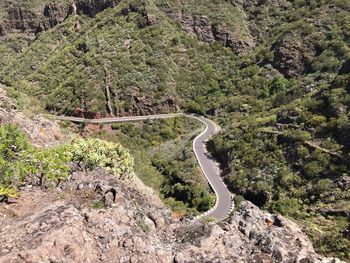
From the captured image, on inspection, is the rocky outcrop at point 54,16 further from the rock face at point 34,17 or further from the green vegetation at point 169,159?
the green vegetation at point 169,159

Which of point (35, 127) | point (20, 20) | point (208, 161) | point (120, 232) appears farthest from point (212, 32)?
point (120, 232)

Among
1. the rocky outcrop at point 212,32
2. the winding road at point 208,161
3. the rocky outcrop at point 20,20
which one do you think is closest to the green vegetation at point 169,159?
the winding road at point 208,161

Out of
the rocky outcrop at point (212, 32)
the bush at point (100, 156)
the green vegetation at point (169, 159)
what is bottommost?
the green vegetation at point (169, 159)

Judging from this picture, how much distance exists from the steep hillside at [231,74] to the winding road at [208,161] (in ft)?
5.42

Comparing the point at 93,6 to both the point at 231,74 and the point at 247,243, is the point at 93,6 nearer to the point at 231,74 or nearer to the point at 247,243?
the point at 231,74

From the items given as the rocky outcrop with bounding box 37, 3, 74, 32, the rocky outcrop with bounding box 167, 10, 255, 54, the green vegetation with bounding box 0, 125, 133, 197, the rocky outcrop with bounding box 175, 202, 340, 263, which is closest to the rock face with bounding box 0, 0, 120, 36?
the rocky outcrop with bounding box 37, 3, 74, 32

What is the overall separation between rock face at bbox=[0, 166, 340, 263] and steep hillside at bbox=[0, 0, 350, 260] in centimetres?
1822

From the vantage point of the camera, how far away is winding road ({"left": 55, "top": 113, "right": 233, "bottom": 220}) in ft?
137

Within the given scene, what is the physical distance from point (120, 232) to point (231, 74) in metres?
69.2

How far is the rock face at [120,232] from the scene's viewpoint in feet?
42.0

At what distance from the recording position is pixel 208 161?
55156 millimetres

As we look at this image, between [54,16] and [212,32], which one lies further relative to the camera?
[54,16]

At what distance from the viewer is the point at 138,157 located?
58062 millimetres

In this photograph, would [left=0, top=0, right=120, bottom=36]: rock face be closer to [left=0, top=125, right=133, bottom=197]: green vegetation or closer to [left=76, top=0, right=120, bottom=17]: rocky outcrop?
[left=76, top=0, right=120, bottom=17]: rocky outcrop
